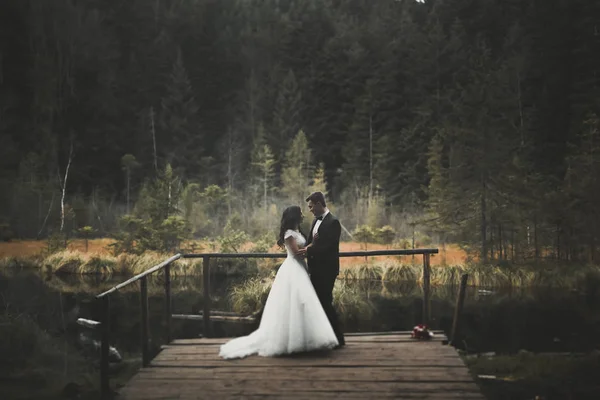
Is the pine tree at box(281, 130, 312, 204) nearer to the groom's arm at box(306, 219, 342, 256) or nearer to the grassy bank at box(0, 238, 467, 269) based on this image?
the grassy bank at box(0, 238, 467, 269)

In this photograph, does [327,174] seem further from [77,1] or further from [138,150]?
[77,1]

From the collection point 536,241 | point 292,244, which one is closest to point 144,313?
point 292,244

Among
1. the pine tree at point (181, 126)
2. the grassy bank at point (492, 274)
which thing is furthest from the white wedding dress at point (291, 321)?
the pine tree at point (181, 126)

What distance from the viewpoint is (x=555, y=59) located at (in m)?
26.8

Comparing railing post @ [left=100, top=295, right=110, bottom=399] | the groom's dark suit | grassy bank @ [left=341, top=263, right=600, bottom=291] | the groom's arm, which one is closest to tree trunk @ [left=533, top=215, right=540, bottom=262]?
grassy bank @ [left=341, top=263, right=600, bottom=291]

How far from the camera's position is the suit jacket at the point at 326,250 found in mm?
6023

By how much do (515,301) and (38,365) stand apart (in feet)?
29.9

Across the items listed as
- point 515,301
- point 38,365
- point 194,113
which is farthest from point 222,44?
point 38,365

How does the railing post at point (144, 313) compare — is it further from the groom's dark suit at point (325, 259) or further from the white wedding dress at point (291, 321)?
the groom's dark suit at point (325, 259)

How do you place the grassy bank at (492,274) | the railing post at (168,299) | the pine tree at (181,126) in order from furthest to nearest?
1. the pine tree at (181,126)
2. the grassy bank at (492,274)
3. the railing post at (168,299)

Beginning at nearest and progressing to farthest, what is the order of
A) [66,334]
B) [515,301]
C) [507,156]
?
[66,334], [515,301], [507,156]

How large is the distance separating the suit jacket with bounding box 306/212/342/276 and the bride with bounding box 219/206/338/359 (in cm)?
11

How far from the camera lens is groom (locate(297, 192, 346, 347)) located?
19.8 feet

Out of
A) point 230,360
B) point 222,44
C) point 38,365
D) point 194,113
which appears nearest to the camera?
point 230,360
